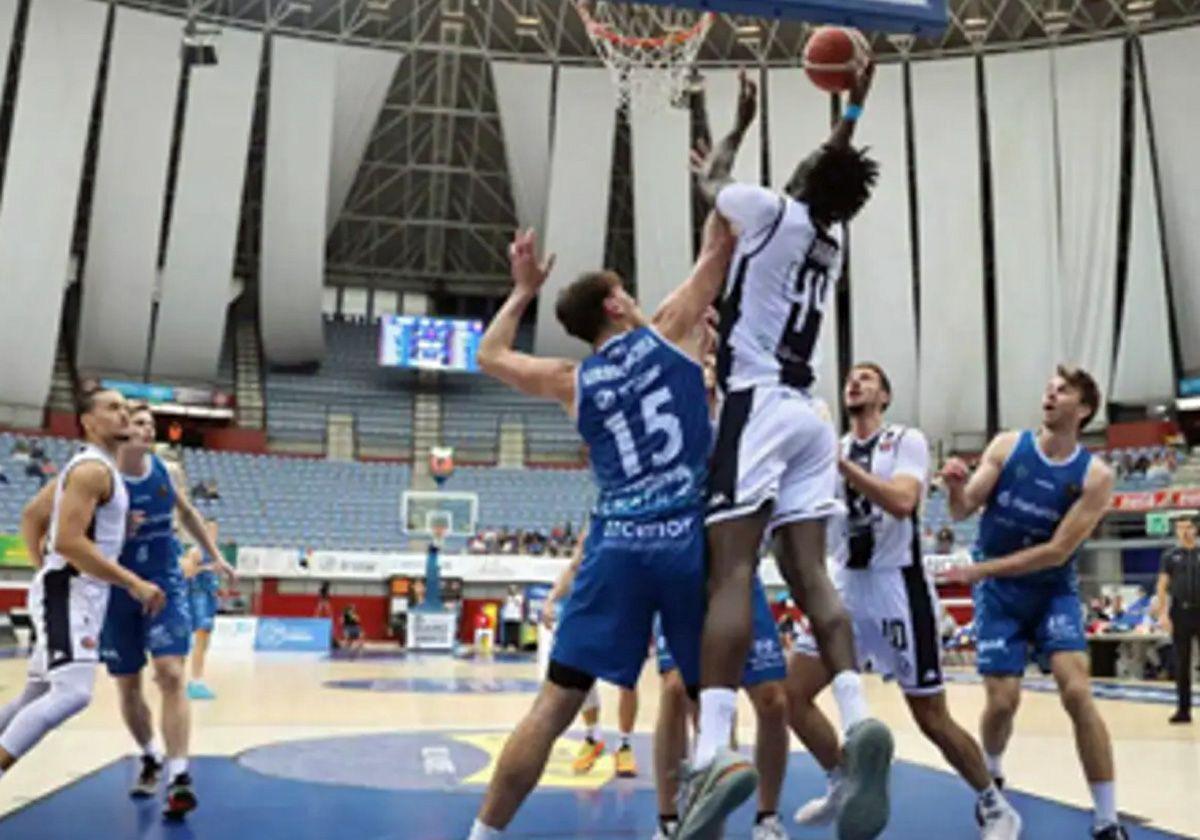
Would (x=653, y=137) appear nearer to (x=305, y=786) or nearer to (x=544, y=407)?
(x=544, y=407)

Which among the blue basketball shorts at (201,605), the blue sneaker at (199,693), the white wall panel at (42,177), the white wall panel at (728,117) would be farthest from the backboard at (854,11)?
the white wall panel at (42,177)

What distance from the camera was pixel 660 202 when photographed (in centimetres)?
3153

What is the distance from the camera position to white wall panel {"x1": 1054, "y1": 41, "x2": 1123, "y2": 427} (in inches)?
1131

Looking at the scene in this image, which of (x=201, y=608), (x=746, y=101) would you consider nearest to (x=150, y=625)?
(x=746, y=101)

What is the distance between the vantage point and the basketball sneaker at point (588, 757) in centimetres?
659

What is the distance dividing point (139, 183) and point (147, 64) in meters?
3.10

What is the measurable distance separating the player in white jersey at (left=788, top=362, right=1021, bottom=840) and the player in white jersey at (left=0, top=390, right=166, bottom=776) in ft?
9.53

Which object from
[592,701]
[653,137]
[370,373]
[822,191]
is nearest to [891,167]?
[653,137]

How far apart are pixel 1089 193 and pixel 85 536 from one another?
29.2 m

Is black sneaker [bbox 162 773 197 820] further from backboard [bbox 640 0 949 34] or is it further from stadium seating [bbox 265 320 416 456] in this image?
stadium seating [bbox 265 320 416 456]

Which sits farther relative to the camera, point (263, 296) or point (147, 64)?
point (263, 296)

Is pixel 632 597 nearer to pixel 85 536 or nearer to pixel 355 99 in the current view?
pixel 85 536

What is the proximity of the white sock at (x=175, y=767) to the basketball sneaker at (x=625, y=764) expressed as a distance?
2460mm

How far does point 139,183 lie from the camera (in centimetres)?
2952
